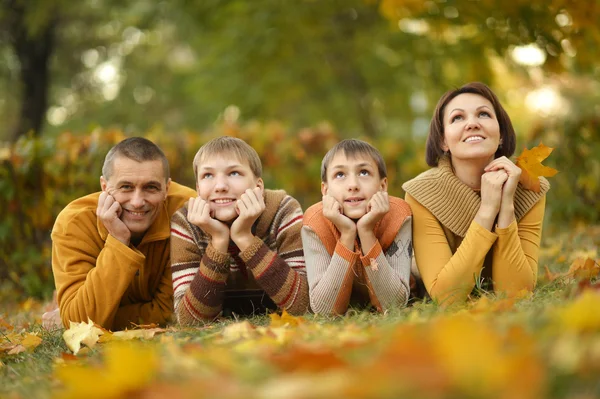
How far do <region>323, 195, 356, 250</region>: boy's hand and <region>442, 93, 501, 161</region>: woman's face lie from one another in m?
0.72

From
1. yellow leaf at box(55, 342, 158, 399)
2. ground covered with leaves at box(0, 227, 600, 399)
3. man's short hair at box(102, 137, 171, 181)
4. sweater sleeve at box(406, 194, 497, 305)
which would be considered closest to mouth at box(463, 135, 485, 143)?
sweater sleeve at box(406, 194, 497, 305)

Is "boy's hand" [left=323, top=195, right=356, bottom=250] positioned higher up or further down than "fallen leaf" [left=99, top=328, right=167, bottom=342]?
higher up

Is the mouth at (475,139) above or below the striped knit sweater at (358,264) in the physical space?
above

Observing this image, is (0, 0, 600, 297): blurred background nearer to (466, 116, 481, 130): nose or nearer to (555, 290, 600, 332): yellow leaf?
(466, 116, 481, 130): nose

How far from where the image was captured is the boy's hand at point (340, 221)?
3.08m

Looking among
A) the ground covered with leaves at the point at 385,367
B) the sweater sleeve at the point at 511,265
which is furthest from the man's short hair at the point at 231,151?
the ground covered with leaves at the point at 385,367

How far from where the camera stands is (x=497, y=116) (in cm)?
347

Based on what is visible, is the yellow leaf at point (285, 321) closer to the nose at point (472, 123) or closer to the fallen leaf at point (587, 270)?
the nose at point (472, 123)

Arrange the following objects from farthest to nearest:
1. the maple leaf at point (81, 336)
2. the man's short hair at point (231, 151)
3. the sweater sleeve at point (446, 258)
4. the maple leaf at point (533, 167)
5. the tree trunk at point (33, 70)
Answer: the tree trunk at point (33, 70) < the man's short hair at point (231, 151) < the maple leaf at point (533, 167) < the sweater sleeve at point (446, 258) < the maple leaf at point (81, 336)

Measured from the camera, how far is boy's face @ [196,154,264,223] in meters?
3.27

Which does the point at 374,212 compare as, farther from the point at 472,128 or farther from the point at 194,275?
the point at 194,275

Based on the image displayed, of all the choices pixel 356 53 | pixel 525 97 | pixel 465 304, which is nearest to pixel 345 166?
pixel 465 304

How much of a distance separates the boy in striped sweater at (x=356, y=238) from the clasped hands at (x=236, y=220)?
0.93 ft

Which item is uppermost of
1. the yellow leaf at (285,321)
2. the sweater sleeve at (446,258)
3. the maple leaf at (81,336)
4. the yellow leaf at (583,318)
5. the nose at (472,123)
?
the nose at (472,123)
